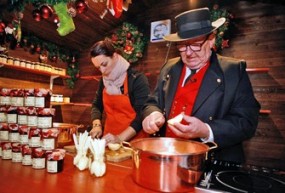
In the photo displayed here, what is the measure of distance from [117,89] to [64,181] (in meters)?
1.51

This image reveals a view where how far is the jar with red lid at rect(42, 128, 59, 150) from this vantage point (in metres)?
1.06

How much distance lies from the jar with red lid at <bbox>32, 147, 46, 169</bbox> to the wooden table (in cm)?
2

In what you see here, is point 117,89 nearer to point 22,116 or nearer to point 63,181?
point 22,116

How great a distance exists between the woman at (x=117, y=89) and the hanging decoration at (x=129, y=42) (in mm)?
2017

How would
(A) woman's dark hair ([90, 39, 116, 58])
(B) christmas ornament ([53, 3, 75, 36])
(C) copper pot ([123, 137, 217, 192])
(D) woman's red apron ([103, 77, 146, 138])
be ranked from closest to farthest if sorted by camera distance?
(C) copper pot ([123, 137, 217, 192]) → (A) woman's dark hair ([90, 39, 116, 58]) → (D) woman's red apron ([103, 77, 146, 138]) → (B) christmas ornament ([53, 3, 75, 36])

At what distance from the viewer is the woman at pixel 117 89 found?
7.33 ft

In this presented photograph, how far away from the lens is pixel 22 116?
1150 millimetres

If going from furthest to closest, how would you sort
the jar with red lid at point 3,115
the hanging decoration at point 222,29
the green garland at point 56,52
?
the green garland at point 56,52
the hanging decoration at point 222,29
the jar with red lid at point 3,115

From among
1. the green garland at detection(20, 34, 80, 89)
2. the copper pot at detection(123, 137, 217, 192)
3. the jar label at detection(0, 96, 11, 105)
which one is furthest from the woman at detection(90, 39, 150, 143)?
the green garland at detection(20, 34, 80, 89)

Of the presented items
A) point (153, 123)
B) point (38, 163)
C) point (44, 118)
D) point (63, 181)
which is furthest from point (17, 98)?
point (153, 123)

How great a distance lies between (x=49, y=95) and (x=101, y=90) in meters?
1.43

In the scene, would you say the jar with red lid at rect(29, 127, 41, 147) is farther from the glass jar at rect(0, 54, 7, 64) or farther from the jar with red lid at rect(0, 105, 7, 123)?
the glass jar at rect(0, 54, 7, 64)

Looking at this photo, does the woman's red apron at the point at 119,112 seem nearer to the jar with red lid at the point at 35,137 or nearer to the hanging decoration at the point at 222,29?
the jar with red lid at the point at 35,137

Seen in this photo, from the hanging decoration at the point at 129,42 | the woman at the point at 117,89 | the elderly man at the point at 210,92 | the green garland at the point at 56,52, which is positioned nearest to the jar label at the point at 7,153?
the elderly man at the point at 210,92
